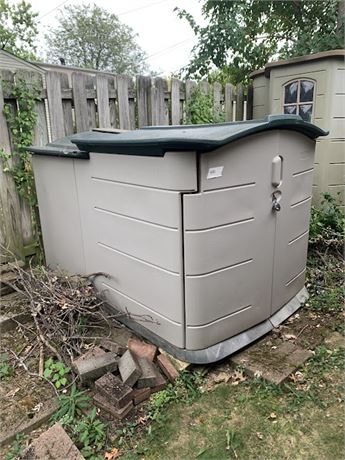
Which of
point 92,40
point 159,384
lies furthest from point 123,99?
point 92,40

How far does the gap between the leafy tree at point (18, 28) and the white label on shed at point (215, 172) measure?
16743 mm

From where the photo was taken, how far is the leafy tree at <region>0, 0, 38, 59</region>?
15.2 meters

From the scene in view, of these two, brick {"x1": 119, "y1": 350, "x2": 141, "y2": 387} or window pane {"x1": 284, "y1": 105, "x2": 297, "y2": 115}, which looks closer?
brick {"x1": 119, "y1": 350, "x2": 141, "y2": 387}

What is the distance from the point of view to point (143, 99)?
11.1ft

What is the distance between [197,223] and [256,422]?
1004 mm

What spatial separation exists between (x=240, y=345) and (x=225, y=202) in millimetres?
907

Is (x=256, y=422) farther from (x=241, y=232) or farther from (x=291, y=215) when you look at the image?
(x=291, y=215)

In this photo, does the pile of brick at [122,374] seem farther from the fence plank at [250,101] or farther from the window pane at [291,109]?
the fence plank at [250,101]

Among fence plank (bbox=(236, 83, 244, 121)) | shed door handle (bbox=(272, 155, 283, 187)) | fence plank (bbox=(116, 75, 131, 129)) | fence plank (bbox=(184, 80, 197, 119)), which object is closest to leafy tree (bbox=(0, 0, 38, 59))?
fence plank (bbox=(236, 83, 244, 121))

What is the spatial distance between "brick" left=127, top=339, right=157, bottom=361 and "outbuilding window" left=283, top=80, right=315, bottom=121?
3.03 metres

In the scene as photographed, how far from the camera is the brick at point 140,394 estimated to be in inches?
68.1

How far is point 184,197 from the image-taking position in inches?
67.6

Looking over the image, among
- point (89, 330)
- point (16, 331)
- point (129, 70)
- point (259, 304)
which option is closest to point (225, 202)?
point (259, 304)

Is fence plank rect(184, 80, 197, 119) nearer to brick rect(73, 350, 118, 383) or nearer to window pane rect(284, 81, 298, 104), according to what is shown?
window pane rect(284, 81, 298, 104)
